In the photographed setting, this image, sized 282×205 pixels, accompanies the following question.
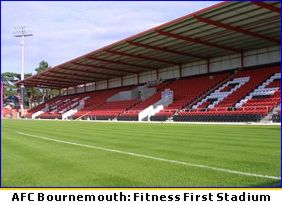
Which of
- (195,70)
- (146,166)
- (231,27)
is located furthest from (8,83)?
(146,166)

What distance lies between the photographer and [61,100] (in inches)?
2908

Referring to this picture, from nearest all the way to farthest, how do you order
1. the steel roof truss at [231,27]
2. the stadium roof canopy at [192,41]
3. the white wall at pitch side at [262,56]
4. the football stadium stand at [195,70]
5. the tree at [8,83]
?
1. the stadium roof canopy at [192,41]
2. the steel roof truss at [231,27]
3. the football stadium stand at [195,70]
4. the white wall at pitch side at [262,56]
5. the tree at [8,83]

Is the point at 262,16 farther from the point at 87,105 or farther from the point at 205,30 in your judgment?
the point at 87,105

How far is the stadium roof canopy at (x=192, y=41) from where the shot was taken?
2628 centimetres

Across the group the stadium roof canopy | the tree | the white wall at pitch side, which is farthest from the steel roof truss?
the tree

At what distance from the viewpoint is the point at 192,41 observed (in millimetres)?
33812

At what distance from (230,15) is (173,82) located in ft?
72.1

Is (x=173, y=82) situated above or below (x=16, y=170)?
above

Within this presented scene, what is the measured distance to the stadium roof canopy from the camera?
2628 cm

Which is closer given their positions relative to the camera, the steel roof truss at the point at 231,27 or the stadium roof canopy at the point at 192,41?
the stadium roof canopy at the point at 192,41

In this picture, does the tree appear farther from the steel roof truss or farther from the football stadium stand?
the steel roof truss

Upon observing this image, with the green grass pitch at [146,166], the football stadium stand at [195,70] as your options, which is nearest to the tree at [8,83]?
the football stadium stand at [195,70]

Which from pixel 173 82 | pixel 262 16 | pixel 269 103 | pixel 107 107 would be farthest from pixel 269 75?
pixel 107 107

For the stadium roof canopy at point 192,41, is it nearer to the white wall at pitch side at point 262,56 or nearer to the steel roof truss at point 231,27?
the steel roof truss at point 231,27
